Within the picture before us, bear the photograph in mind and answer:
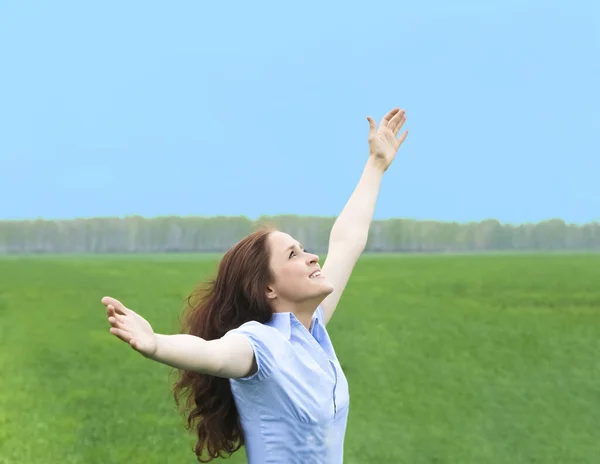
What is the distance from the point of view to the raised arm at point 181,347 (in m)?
2.05

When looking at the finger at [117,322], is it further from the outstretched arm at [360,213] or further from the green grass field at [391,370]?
the green grass field at [391,370]

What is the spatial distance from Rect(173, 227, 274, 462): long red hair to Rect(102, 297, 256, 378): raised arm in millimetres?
252

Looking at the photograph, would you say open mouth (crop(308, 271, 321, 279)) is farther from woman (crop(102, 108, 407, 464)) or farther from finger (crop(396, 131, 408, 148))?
finger (crop(396, 131, 408, 148))

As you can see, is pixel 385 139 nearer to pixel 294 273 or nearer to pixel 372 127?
pixel 372 127

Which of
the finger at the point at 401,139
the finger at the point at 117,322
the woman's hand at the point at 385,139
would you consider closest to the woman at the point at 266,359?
the finger at the point at 117,322

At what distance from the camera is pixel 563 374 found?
8.64m

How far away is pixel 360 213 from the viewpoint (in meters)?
3.11

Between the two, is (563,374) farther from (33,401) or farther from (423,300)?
(33,401)

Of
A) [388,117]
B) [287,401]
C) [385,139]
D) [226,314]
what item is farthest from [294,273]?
[388,117]

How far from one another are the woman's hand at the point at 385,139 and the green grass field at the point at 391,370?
3.05 metres

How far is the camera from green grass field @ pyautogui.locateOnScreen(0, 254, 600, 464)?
271 inches

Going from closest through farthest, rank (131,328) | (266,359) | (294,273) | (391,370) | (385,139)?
1. (131,328)
2. (266,359)
3. (294,273)
4. (385,139)
5. (391,370)

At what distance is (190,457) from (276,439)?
436cm

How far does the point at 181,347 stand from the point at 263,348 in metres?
0.29
